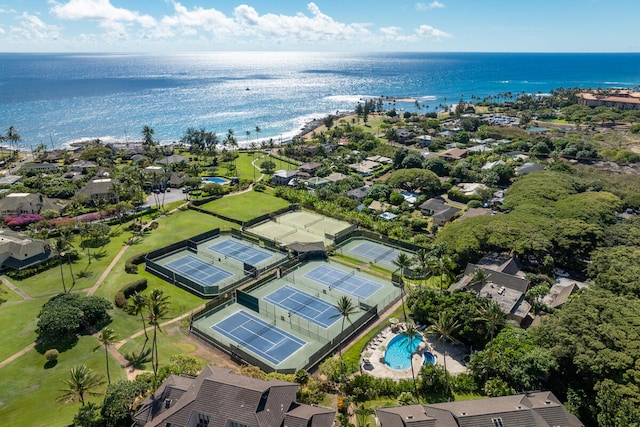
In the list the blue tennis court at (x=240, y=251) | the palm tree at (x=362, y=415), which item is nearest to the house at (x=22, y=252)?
the blue tennis court at (x=240, y=251)

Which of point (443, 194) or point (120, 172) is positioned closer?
point (443, 194)

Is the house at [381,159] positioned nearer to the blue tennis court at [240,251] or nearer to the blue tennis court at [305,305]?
the blue tennis court at [240,251]

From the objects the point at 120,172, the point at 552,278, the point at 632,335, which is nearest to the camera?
the point at 632,335

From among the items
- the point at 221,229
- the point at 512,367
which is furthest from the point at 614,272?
the point at 221,229

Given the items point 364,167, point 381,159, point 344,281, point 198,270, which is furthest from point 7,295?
point 381,159

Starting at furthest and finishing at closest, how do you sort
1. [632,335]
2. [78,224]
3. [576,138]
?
[576,138] → [78,224] → [632,335]

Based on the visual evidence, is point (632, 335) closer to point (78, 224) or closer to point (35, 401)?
point (35, 401)

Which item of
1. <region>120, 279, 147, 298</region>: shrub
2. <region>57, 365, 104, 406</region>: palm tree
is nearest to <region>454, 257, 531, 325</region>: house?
<region>57, 365, 104, 406</region>: palm tree
